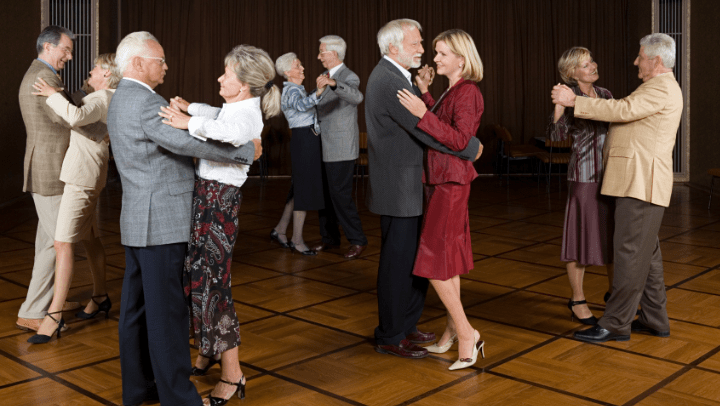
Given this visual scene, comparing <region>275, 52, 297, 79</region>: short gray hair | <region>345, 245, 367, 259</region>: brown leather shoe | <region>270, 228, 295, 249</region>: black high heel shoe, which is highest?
<region>275, 52, 297, 79</region>: short gray hair

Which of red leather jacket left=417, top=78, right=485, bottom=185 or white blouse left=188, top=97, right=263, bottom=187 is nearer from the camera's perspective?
white blouse left=188, top=97, right=263, bottom=187

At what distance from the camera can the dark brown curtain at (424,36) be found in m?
11.4

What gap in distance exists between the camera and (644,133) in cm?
356

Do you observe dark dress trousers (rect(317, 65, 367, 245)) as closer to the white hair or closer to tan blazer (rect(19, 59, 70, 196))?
tan blazer (rect(19, 59, 70, 196))

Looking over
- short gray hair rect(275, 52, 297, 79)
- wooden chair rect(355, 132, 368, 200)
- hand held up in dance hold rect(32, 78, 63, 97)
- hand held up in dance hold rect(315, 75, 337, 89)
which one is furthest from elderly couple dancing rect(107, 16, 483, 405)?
wooden chair rect(355, 132, 368, 200)

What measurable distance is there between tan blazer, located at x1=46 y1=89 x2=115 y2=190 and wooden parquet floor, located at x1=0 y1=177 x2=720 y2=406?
82 cm

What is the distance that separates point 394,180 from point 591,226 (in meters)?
1.21

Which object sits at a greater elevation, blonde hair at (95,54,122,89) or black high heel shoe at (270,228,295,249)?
blonde hair at (95,54,122,89)

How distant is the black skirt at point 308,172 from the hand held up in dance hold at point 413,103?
8.85 feet

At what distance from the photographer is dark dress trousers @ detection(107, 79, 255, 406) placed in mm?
2561

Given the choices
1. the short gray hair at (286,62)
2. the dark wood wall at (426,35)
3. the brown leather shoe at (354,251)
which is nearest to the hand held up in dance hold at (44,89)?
the short gray hair at (286,62)

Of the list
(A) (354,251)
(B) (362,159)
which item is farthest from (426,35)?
(A) (354,251)

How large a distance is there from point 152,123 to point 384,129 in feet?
3.78

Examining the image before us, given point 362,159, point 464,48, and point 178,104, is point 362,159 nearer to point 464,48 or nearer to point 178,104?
point 464,48
